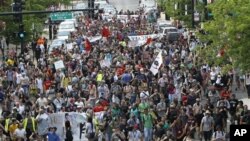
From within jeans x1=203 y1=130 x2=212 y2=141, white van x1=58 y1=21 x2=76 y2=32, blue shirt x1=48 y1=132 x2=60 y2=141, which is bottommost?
jeans x1=203 y1=130 x2=212 y2=141

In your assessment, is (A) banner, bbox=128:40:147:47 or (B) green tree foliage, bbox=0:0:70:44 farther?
(B) green tree foliage, bbox=0:0:70:44

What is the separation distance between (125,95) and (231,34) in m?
4.20

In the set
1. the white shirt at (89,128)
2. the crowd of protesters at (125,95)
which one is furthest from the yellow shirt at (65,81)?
the white shirt at (89,128)

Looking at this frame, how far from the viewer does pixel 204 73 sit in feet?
110

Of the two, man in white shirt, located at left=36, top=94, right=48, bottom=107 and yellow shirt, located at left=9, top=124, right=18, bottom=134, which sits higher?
man in white shirt, located at left=36, top=94, right=48, bottom=107

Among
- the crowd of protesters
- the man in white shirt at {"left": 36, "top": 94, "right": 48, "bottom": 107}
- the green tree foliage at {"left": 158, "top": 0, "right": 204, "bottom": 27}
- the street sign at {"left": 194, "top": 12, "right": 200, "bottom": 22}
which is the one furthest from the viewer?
the green tree foliage at {"left": 158, "top": 0, "right": 204, "bottom": 27}

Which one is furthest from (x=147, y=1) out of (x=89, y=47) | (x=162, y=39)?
(x=89, y=47)

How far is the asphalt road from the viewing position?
8888 centimetres

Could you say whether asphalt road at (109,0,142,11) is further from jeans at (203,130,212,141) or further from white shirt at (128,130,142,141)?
white shirt at (128,130,142,141)

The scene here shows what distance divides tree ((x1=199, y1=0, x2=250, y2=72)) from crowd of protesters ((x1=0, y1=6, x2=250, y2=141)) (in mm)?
1165

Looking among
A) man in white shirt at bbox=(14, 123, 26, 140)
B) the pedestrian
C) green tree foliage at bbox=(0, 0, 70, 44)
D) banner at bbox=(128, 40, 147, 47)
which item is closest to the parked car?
green tree foliage at bbox=(0, 0, 70, 44)

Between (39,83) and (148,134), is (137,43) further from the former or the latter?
(148,134)

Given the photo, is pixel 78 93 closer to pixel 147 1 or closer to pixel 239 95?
pixel 239 95

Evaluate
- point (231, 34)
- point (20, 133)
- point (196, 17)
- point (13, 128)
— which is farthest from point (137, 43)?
point (20, 133)
